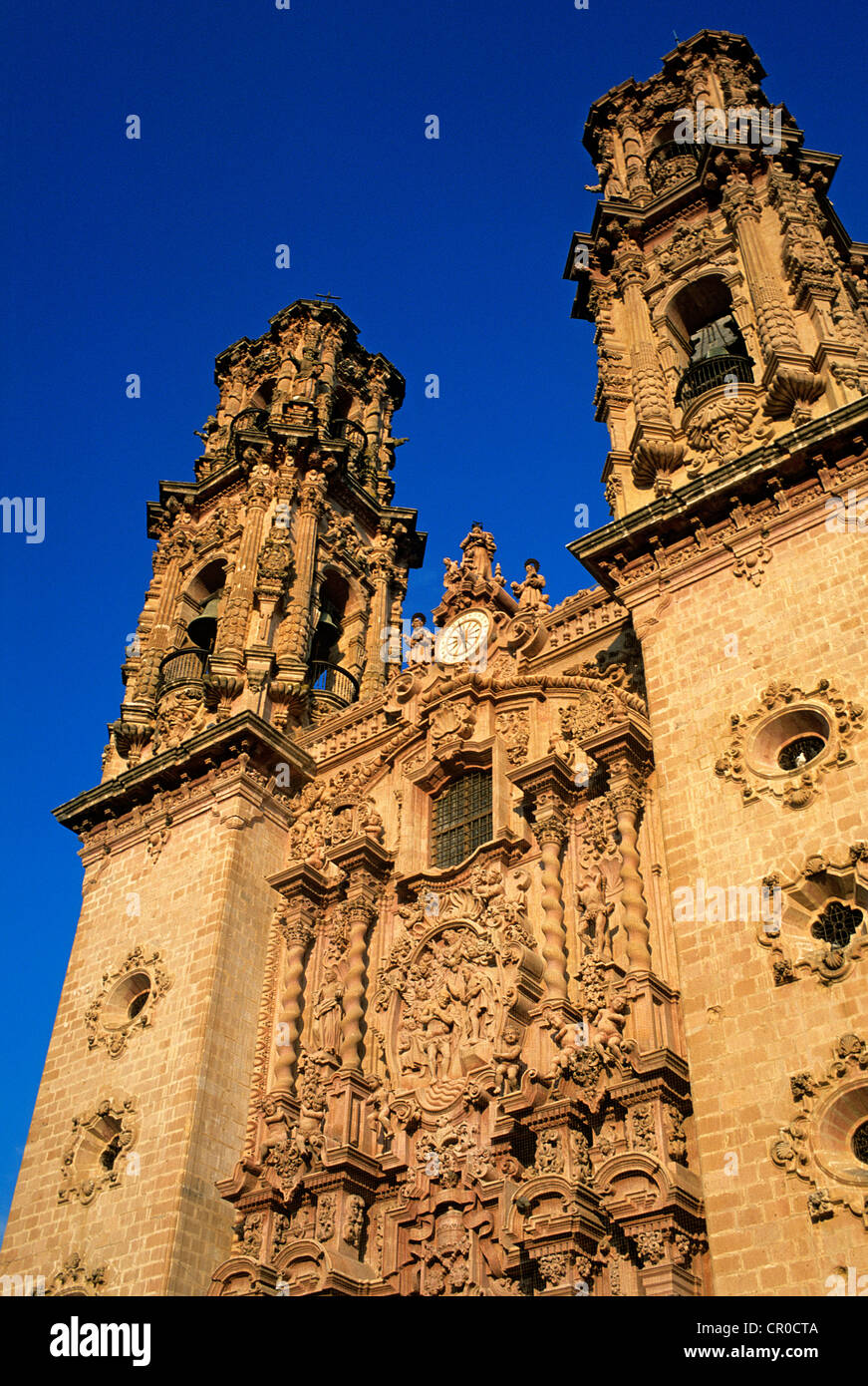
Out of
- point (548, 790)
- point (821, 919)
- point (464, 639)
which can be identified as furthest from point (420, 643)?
point (821, 919)

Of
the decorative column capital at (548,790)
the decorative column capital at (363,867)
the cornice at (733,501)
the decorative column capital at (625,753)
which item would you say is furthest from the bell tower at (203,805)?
the cornice at (733,501)

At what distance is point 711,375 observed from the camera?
20594 mm

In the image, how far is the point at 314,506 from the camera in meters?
28.6

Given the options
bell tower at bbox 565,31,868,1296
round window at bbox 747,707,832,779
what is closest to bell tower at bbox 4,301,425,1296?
bell tower at bbox 565,31,868,1296

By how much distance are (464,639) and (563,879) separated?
19.6 ft

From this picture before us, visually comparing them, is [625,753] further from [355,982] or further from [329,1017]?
[329,1017]

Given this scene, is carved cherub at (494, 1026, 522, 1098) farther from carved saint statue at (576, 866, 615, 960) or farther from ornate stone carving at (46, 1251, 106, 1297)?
ornate stone carving at (46, 1251, 106, 1297)

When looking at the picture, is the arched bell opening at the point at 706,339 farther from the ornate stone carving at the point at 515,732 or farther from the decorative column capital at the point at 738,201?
the ornate stone carving at the point at 515,732

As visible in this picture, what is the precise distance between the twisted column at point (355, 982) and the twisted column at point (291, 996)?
922 mm

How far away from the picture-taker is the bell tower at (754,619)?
1234cm

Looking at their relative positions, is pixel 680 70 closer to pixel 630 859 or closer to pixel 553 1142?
pixel 630 859

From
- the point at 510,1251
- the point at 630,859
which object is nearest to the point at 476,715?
the point at 630,859

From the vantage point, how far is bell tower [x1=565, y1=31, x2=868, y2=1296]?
12344mm

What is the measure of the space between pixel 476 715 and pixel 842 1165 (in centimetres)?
1062
